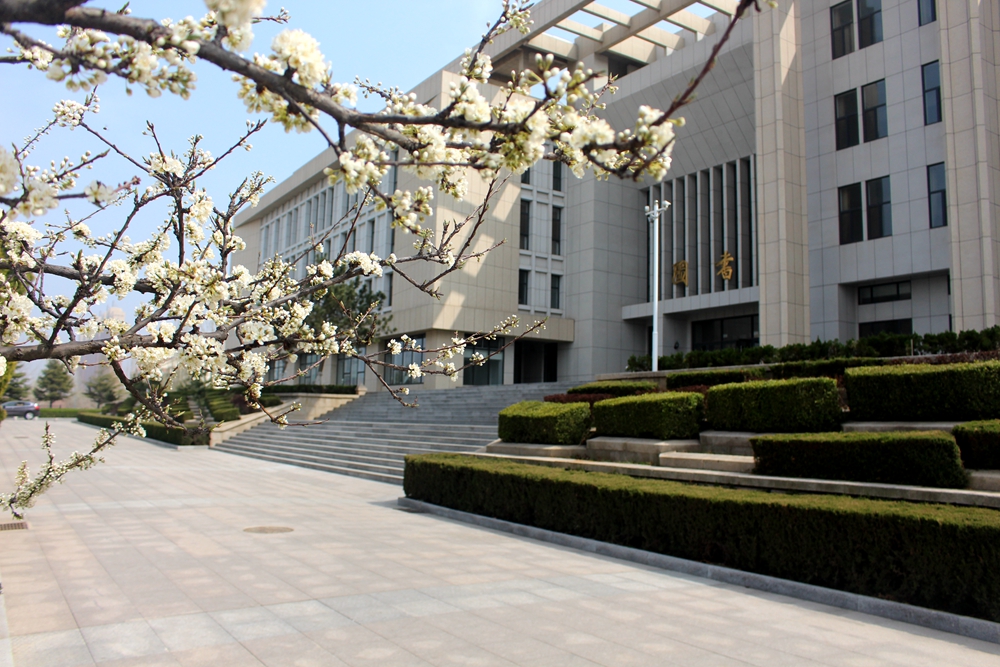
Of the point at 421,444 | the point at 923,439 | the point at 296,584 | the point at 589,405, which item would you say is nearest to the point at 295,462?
the point at 421,444

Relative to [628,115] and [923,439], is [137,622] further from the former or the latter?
[628,115]

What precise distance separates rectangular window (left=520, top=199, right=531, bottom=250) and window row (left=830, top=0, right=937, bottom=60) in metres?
15.5

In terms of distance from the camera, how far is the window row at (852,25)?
2250 centimetres

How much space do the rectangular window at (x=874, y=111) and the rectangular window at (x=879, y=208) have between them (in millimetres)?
1476

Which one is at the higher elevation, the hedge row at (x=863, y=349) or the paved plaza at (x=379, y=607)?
the hedge row at (x=863, y=349)

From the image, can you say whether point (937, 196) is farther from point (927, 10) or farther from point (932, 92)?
point (927, 10)

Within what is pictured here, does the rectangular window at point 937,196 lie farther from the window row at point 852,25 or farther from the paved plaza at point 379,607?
the paved plaza at point 379,607

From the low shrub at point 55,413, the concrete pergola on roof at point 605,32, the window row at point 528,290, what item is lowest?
the low shrub at point 55,413

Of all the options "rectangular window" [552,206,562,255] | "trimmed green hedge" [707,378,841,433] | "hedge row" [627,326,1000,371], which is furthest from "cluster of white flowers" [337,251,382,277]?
"rectangular window" [552,206,562,255]

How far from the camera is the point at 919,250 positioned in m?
21.2

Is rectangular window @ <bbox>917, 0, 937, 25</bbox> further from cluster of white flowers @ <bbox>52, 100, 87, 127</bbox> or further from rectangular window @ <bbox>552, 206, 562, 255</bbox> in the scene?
cluster of white flowers @ <bbox>52, 100, 87, 127</bbox>

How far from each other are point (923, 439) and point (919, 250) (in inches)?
631

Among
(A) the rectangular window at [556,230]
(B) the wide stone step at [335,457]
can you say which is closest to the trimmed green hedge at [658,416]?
(B) the wide stone step at [335,457]

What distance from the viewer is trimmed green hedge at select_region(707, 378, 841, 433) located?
34.8ft
